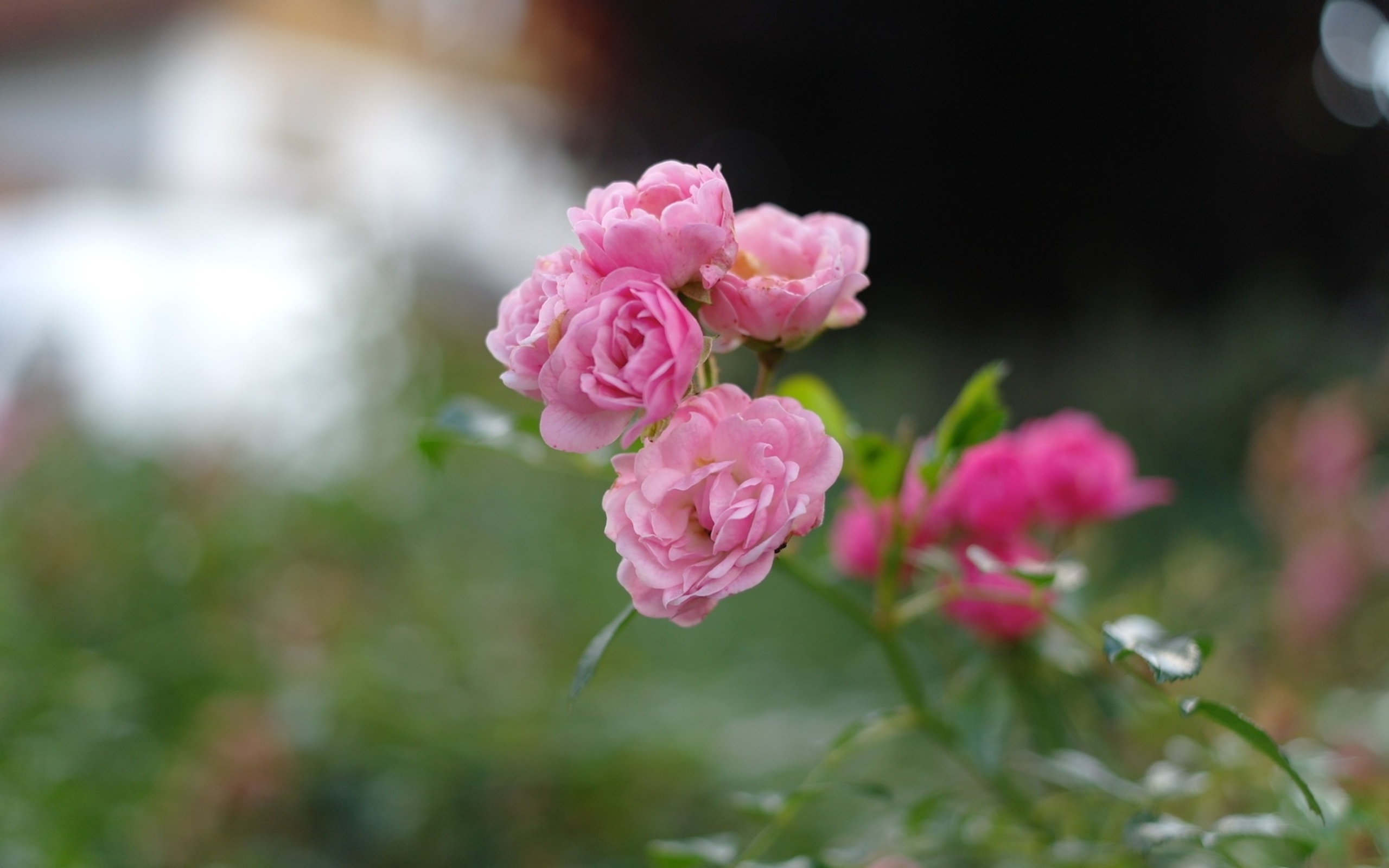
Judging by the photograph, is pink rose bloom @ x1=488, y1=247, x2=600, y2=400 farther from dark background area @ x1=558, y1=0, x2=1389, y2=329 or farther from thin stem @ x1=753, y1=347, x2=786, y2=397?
dark background area @ x1=558, y1=0, x2=1389, y2=329

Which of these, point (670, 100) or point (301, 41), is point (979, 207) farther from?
point (301, 41)

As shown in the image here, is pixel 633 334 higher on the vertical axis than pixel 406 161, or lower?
lower

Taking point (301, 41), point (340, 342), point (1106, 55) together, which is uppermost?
point (301, 41)

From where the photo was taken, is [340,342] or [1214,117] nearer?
[340,342]

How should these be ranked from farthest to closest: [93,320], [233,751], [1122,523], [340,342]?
[93,320], [1122,523], [340,342], [233,751]

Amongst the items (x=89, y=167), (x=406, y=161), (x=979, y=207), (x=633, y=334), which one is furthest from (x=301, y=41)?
(x=633, y=334)

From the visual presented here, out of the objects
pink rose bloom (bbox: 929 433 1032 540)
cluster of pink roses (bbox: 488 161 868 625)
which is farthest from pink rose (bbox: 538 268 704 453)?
pink rose bloom (bbox: 929 433 1032 540)

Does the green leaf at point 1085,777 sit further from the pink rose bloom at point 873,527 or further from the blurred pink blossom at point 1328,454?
the blurred pink blossom at point 1328,454
